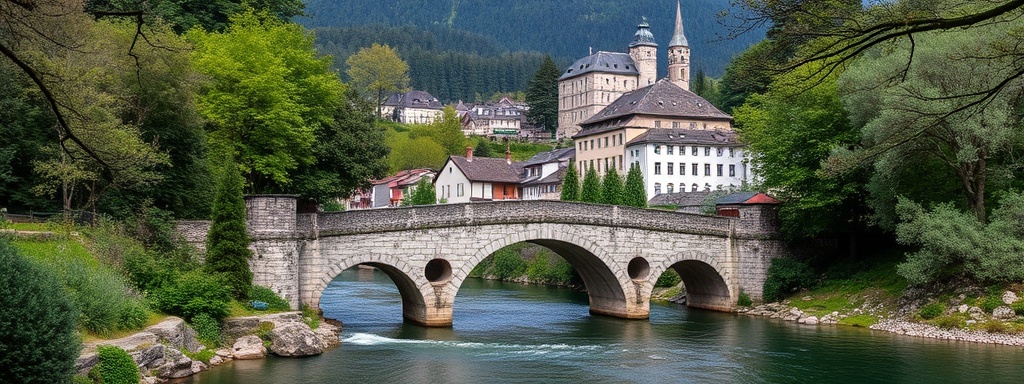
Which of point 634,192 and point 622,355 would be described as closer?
point 622,355

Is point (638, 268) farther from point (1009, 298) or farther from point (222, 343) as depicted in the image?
point (222, 343)

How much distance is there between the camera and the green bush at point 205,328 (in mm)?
23344

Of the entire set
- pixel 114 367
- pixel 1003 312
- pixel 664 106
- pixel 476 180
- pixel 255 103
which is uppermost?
pixel 664 106

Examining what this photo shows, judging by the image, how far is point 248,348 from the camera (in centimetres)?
2419

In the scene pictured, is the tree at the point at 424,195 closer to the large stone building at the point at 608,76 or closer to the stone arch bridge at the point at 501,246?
the stone arch bridge at the point at 501,246

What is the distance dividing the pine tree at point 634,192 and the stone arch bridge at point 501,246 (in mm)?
13625

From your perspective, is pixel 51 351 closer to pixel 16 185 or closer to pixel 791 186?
pixel 16 185

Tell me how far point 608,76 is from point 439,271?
98317 millimetres

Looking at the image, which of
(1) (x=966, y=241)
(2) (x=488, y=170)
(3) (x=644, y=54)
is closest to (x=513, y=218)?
(1) (x=966, y=241)

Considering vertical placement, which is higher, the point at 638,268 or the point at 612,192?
the point at 612,192

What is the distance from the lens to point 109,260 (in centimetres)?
2330

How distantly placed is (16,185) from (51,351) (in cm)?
1536

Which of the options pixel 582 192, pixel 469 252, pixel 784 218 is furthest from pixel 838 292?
pixel 582 192

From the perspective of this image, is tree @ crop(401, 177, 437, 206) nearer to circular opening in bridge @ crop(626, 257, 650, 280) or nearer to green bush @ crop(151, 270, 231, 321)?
circular opening in bridge @ crop(626, 257, 650, 280)
